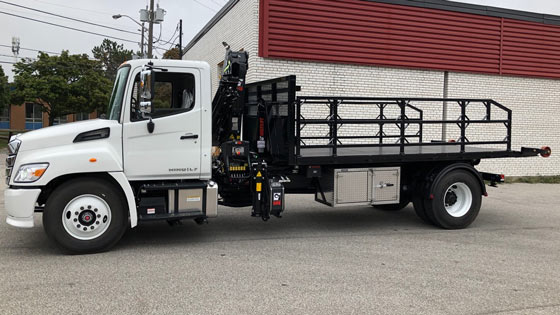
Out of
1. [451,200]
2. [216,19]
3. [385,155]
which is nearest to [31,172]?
[385,155]

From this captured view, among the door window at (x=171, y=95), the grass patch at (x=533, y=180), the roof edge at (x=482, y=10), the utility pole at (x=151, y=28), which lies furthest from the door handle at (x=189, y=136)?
the utility pole at (x=151, y=28)

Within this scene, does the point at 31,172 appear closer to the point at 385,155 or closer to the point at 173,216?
the point at 173,216

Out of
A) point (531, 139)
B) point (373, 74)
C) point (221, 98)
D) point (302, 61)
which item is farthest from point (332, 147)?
point (531, 139)

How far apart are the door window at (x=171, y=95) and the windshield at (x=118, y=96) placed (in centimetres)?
17

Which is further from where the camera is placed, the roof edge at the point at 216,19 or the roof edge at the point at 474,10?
the roof edge at the point at 216,19

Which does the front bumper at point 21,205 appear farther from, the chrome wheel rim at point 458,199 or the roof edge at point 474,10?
the roof edge at point 474,10

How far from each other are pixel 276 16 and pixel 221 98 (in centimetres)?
664

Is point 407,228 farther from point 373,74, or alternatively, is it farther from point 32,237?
point 373,74

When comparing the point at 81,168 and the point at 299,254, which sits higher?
the point at 81,168

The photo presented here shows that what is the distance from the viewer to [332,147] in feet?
25.1

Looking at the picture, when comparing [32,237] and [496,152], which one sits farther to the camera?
[496,152]

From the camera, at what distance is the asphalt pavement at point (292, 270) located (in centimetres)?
464

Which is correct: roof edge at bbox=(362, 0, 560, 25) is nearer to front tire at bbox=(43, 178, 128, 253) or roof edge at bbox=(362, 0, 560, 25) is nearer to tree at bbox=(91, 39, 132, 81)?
front tire at bbox=(43, 178, 128, 253)

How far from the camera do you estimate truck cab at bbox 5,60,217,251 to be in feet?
20.0
